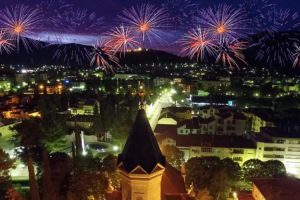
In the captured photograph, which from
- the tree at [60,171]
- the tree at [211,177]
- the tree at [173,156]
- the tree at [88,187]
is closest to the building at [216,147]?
the tree at [173,156]

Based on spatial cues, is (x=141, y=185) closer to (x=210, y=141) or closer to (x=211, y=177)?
(x=211, y=177)

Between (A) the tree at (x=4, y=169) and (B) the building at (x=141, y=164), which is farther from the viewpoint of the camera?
(A) the tree at (x=4, y=169)

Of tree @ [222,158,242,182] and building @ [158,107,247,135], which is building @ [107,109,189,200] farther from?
building @ [158,107,247,135]

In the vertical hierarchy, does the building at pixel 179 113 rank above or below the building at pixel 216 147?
above

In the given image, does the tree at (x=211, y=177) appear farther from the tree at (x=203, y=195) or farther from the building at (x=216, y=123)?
the building at (x=216, y=123)

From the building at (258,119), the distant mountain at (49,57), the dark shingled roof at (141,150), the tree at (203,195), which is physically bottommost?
the tree at (203,195)

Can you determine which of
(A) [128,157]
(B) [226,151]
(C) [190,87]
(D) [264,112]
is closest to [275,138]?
(B) [226,151]

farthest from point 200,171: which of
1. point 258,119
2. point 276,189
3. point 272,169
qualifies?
point 258,119

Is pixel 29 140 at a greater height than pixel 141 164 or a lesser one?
lesser

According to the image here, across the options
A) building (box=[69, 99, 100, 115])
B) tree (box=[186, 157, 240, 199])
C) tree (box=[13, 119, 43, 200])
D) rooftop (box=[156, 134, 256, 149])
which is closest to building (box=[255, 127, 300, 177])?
rooftop (box=[156, 134, 256, 149])
